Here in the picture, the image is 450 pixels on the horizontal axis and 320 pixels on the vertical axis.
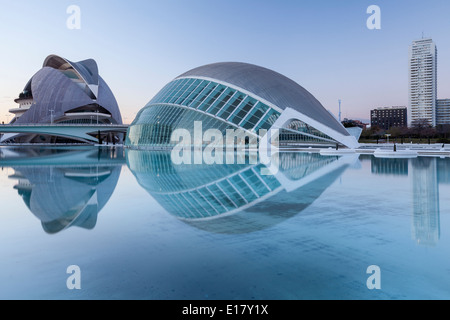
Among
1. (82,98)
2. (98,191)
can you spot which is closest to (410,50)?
(82,98)

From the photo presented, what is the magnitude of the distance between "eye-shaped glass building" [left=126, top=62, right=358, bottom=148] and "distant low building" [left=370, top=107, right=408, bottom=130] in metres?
141

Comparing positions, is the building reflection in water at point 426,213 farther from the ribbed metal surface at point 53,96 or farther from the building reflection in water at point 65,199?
the ribbed metal surface at point 53,96

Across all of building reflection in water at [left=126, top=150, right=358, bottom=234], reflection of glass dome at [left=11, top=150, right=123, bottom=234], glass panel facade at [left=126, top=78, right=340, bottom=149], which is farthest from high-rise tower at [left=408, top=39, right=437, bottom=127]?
reflection of glass dome at [left=11, top=150, right=123, bottom=234]

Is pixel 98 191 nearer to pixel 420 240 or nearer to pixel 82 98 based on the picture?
pixel 420 240

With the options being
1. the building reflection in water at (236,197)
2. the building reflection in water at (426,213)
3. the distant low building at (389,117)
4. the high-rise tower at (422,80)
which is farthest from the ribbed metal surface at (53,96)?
the high-rise tower at (422,80)

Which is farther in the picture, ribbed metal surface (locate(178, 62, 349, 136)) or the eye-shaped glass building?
ribbed metal surface (locate(178, 62, 349, 136))

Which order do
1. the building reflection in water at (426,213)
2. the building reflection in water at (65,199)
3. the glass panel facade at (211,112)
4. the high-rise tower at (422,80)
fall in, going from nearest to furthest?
1. the building reflection in water at (426,213)
2. the building reflection in water at (65,199)
3. the glass panel facade at (211,112)
4. the high-rise tower at (422,80)

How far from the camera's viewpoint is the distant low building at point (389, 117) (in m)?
162

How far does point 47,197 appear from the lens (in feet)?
30.7

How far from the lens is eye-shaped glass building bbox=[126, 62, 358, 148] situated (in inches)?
1303

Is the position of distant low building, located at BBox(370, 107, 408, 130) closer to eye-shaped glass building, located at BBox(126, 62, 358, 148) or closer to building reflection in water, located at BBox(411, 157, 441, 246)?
eye-shaped glass building, located at BBox(126, 62, 358, 148)

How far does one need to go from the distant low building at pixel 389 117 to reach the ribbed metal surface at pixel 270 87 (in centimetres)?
13936

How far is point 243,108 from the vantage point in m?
33.7

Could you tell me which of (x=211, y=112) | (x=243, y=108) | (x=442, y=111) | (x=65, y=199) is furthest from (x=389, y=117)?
(x=65, y=199)
